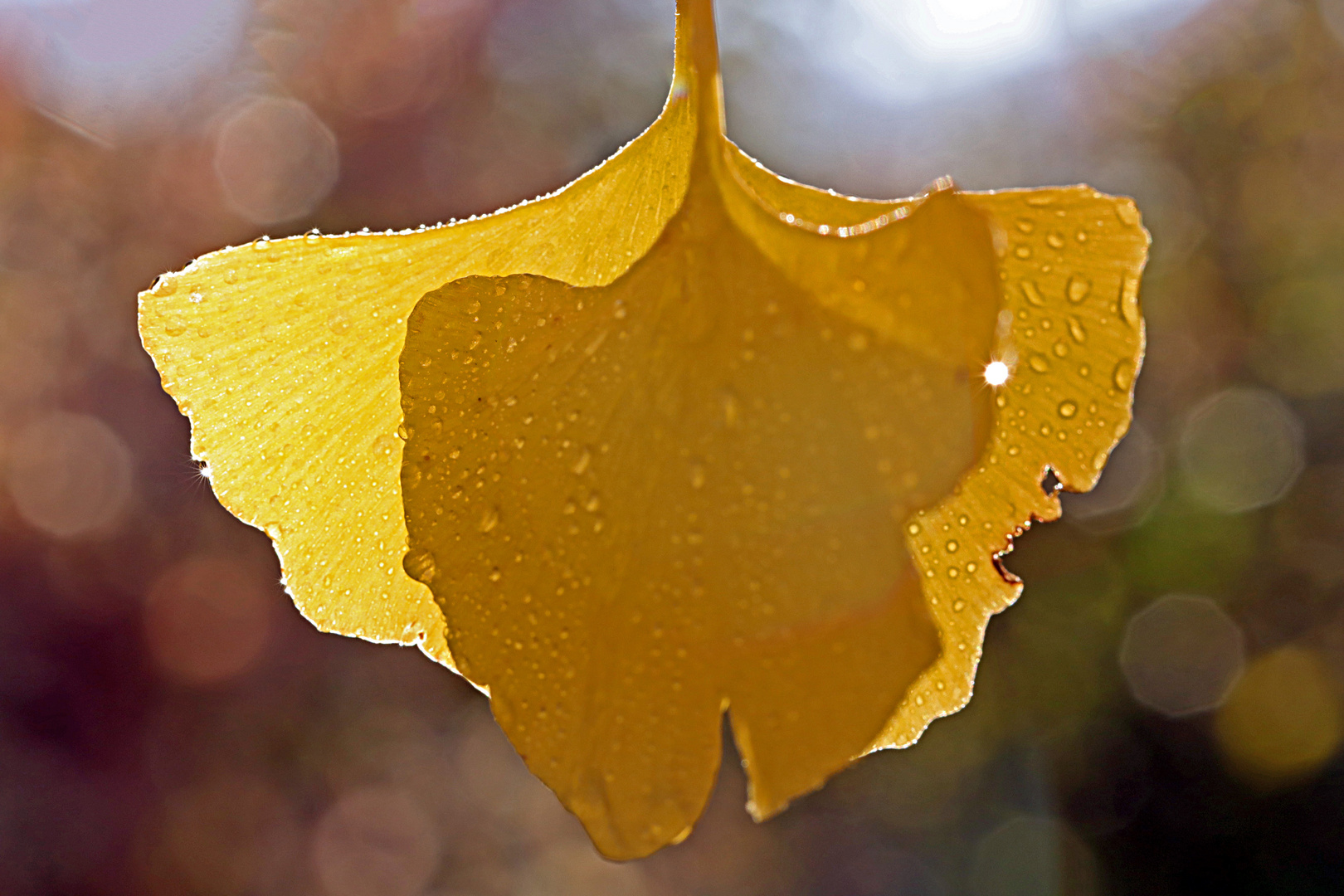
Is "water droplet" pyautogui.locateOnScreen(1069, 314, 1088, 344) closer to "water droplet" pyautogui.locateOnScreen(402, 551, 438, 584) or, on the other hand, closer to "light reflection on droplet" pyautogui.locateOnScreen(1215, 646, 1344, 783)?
"water droplet" pyautogui.locateOnScreen(402, 551, 438, 584)

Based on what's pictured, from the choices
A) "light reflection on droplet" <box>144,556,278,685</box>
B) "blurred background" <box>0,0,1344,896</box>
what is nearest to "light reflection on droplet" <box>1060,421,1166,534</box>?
"blurred background" <box>0,0,1344,896</box>

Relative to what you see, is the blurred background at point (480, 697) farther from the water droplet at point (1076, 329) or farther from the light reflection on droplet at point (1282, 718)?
the water droplet at point (1076, 329)

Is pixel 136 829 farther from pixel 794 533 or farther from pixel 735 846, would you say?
pixel 794 533

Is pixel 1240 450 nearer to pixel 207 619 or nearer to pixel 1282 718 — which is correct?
pixel 1282 718

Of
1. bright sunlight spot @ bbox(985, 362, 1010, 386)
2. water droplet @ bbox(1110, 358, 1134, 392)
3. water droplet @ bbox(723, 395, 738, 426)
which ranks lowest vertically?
water droplet @ bbox(723, 395, 738, 426)

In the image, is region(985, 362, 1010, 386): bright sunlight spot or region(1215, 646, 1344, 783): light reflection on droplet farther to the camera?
region(1215, 646, 1344, 783): light reflection on droplet

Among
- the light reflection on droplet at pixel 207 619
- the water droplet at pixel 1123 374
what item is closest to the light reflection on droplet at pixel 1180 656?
the light reflection on droplet at pixel 207 619

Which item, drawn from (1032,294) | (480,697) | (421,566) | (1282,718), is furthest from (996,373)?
(1282,718)
